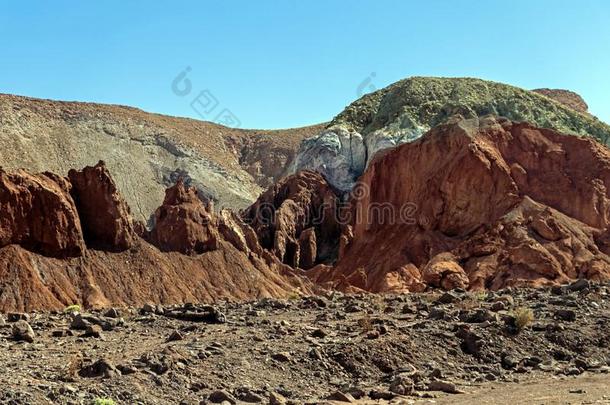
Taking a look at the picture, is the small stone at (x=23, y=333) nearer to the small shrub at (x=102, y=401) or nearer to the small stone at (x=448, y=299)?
the small shrub at (x=102, y=401)

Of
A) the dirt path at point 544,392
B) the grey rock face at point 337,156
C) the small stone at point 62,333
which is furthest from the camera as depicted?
the grey rock face at point 337,156

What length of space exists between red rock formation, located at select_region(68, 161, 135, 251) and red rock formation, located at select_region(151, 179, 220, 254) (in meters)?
4.73

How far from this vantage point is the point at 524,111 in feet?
305

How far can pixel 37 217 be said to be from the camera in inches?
1495

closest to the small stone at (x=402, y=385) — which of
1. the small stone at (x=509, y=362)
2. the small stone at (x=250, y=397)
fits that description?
the small stone at (x=250, y=397)

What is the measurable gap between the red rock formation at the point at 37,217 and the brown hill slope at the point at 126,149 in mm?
61926

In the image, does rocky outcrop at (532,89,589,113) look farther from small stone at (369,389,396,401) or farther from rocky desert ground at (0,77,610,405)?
small stone at (369,389,396,401)

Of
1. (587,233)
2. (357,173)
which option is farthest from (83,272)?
(357,173)

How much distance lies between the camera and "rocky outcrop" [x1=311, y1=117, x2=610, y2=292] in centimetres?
4891

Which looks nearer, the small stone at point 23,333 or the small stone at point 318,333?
the small stone at point 23,333

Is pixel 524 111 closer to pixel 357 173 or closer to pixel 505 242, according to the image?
pixel 357 173

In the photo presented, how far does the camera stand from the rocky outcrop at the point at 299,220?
77875mm

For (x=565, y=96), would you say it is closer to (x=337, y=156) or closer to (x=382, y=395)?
(x=337, y=156)

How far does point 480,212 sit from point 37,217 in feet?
105
